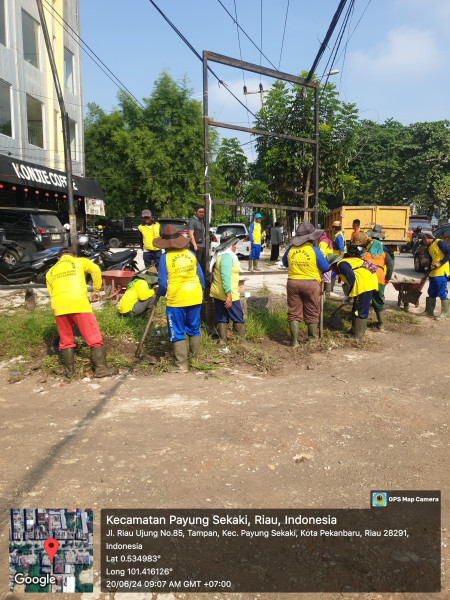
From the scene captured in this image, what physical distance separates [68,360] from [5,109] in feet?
53.6

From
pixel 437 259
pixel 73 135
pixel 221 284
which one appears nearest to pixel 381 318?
pixel 437 259

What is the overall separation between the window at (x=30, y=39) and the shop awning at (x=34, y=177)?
5.11 meters

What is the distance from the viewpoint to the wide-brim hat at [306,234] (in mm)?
7031

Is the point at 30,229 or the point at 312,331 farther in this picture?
the point at 30,229

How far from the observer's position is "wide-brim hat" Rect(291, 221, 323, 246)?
7.03m

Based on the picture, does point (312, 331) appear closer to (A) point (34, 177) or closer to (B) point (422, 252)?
(B) point (422, 252)

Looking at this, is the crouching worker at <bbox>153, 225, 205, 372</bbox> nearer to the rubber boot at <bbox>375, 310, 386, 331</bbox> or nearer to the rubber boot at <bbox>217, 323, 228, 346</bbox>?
the rubber boot at <bbox>217, 323, 228, 346</bbox>

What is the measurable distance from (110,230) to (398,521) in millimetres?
27008

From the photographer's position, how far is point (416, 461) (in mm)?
3721

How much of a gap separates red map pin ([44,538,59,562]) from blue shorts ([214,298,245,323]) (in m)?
4.66

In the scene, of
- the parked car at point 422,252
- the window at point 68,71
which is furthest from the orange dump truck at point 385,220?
the window at point 68,71

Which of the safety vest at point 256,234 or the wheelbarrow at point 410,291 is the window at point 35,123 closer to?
the safety vest at point 256,234

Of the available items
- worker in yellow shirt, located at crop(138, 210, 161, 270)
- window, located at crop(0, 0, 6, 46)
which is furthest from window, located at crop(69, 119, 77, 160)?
worker in yellow shirt, located at crop(138, 210, 161, 270)

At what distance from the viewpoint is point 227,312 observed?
7074mm
